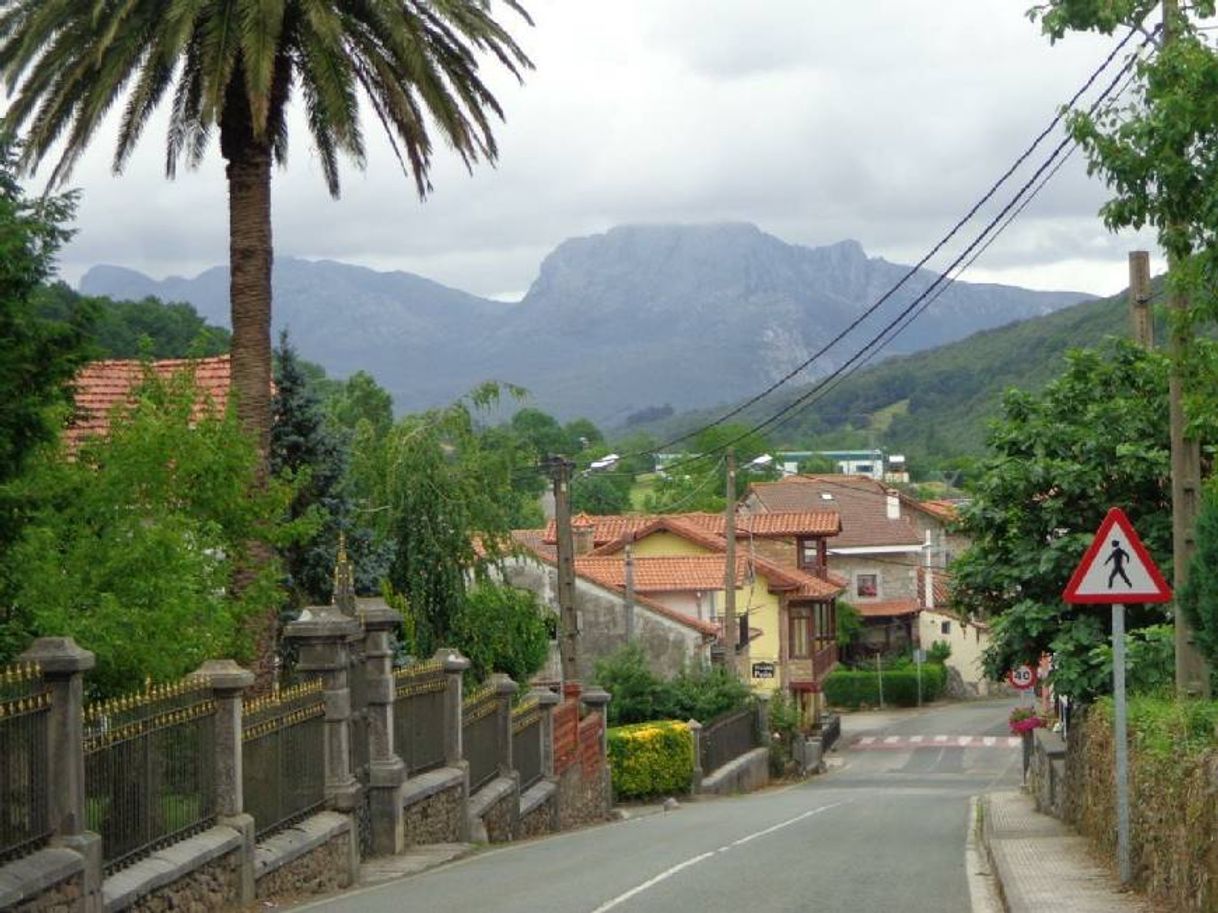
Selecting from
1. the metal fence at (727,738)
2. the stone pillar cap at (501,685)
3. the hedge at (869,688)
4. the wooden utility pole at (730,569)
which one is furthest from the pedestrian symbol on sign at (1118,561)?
the hedge at (869,688)

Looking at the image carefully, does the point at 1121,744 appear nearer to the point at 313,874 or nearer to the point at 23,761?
the point at 313,874

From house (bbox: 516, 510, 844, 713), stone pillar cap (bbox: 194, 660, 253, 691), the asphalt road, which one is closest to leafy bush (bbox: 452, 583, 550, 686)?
the asphalt road

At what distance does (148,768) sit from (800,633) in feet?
207

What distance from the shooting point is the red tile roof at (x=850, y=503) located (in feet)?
341

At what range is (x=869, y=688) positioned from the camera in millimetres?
92125

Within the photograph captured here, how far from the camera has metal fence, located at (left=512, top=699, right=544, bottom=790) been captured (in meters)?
30.1

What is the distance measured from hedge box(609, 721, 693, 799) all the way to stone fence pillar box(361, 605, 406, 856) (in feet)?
63.7

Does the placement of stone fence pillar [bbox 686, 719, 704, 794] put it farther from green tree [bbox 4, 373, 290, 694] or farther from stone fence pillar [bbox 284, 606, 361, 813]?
stone fence pillar [bbox 284, 606, 361, 813]

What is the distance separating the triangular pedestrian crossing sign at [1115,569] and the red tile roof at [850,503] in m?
81.6

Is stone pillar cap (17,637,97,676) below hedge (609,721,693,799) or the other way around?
the other way around

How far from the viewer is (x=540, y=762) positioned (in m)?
32.2

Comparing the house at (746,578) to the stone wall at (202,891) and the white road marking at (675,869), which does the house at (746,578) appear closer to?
the white road marking at (675,869)

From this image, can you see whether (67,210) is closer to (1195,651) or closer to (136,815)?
(136,815)

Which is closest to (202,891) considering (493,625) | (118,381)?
(118,381)
